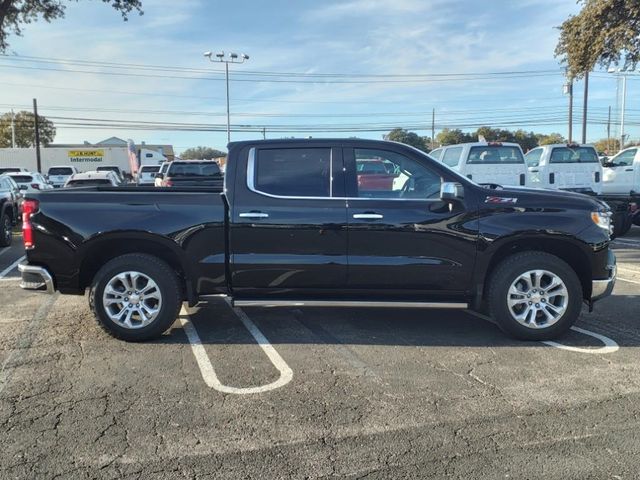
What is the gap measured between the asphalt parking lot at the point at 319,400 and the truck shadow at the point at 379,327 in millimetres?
32

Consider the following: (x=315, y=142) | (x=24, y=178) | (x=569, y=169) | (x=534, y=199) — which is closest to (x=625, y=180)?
(x=569, y=169)

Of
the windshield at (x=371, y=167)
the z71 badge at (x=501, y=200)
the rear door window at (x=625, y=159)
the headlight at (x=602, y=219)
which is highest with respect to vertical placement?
the rear door window at (x=625, y=159)

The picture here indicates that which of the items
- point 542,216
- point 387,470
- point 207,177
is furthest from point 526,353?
point 207,177

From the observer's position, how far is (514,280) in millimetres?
5266

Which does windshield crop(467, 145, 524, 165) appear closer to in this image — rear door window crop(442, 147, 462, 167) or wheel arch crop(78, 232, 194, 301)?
rear door window crop(442, 147, 462, 167)

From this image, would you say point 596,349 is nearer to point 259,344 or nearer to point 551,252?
point 551,252

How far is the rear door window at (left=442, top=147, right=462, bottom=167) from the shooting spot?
48.4ft

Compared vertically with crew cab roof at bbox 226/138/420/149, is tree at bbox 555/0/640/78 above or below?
above

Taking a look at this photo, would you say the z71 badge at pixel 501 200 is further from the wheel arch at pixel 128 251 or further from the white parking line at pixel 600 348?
the wheel arch at pixel 128 251

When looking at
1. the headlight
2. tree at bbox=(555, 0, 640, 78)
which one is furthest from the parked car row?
the headlight

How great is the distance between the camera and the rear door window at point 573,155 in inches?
602

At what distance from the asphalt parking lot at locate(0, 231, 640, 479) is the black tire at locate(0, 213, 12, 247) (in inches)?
269

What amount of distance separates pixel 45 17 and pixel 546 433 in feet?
69.2

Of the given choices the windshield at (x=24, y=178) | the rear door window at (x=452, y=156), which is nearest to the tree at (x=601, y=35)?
the rear door window at (x=452, y=156)
